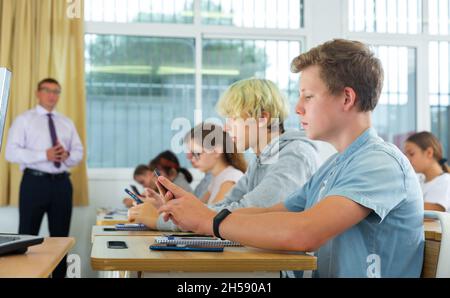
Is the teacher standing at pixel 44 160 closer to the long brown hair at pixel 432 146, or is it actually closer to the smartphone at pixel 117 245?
the long brown hair at pixel 432 146

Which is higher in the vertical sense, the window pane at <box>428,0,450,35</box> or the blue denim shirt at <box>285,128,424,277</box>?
the window pane at <box>428,0,450,35</box>

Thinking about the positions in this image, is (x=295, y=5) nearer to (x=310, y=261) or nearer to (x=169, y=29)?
(x=169, y=29)

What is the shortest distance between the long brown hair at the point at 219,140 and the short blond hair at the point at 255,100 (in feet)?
2.08

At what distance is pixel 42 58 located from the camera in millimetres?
5102

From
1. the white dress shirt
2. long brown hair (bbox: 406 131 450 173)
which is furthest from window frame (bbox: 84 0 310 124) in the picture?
long brown hair (bbox: 406 131 450 173)

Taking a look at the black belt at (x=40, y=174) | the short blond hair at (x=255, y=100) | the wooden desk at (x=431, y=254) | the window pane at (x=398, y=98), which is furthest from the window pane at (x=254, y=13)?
the wooden desk at (x=431, y=254)

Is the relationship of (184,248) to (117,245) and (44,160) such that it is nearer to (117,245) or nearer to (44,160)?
(117,245)

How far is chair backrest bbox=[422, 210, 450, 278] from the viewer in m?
1.29

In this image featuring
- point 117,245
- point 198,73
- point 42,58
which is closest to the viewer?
point 117,245

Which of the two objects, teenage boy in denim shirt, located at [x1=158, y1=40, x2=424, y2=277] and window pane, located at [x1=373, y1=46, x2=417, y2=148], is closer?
teenage boy in denim shirt, located at [x1=158, y1=40, x2=424, y2=277]

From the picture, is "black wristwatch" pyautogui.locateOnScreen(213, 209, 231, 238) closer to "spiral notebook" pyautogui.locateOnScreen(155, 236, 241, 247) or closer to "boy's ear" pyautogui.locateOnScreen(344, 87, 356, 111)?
"spiral notebook" pyautogui.locateOnScreen(155, 236, 241, 247)

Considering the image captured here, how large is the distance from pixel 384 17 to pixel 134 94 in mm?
2278

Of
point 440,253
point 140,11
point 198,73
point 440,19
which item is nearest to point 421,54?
point 440,19

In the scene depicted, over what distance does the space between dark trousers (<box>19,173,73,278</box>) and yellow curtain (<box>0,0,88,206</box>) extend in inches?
15.9
